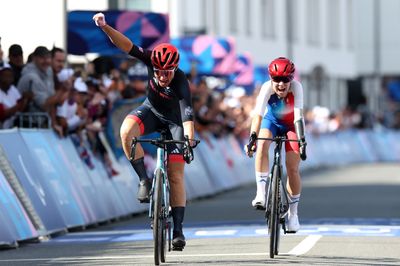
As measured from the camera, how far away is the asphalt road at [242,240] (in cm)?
1466

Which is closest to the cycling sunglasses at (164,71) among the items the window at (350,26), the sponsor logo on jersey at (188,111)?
the sponsor logo on jersey at (188,111)

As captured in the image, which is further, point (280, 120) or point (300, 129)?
point (280, 120)

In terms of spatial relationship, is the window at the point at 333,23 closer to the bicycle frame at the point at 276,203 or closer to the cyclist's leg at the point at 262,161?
the cyclist's leg at the point at 262,161

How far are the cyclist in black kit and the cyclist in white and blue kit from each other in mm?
879

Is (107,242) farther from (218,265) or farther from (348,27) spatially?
(348,27)

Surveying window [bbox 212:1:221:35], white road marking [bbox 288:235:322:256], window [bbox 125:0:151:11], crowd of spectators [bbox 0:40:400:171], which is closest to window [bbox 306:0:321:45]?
window [bbox 212:1:221:35]

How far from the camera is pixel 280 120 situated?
15648mm

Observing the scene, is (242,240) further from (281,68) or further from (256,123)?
(281,68)

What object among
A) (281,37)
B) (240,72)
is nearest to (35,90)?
(240,72)

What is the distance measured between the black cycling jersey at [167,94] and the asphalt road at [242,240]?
1.34 m

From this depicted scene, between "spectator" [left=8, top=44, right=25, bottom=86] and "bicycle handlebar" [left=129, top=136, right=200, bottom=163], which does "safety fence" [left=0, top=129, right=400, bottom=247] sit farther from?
"bicycle handlebar" [left=129, top=136, right=200, bottom=163]

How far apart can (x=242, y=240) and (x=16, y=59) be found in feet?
14.4

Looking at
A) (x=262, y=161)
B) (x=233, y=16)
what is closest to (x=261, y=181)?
(x=262, y=161)

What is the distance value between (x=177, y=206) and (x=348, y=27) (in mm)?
58898
